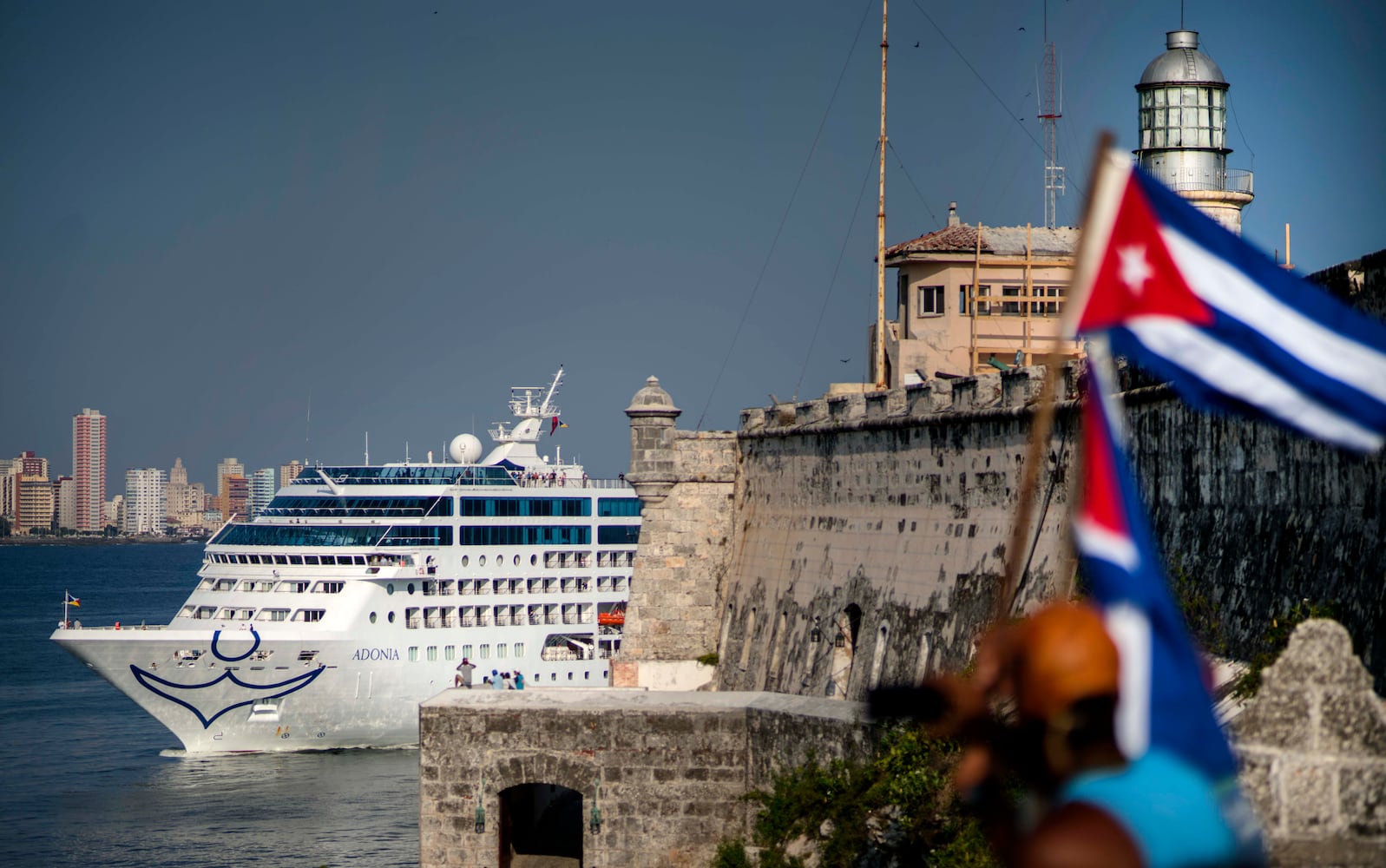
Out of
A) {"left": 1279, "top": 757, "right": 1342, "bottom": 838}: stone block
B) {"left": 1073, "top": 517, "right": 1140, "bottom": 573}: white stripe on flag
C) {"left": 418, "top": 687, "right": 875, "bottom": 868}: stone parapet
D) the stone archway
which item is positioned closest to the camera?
{"left": 1073, "top": 517, "right": 1140, "bottom": 573}: white stripe on flag

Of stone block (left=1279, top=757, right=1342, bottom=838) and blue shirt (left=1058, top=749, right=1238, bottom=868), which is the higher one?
blue shirt (left=1058, top=749, right=1238, bottom=868)

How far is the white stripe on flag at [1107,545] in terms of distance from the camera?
365 cm

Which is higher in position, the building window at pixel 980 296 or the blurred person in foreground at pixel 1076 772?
the building window at pixel 980 296

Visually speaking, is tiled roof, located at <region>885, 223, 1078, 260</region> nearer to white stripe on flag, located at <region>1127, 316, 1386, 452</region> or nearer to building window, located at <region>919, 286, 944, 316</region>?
building window, located at <region>919, 286, 944, 316</region>

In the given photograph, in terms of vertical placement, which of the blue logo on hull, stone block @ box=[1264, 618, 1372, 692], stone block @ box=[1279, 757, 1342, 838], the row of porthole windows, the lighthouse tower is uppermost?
the lighthouse tower

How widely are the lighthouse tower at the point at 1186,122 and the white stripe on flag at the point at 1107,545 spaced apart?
25.4 metres

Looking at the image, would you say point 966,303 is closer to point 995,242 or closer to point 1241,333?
point 995,242

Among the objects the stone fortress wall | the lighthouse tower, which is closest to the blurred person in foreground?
the stone fortress wall

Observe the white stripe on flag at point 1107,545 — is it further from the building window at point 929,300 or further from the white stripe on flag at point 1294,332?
the building window at point 929,300

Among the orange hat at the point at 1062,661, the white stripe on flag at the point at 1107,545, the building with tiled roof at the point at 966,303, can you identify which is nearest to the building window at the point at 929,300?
the building with tiled roof at the point at 966,303

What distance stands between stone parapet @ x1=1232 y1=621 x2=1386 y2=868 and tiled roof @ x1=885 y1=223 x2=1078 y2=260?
24878 mm

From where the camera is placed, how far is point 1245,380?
4.96m

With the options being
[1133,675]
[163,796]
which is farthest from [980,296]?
[1133,675]

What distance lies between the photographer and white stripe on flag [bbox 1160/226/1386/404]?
489 centimetres
